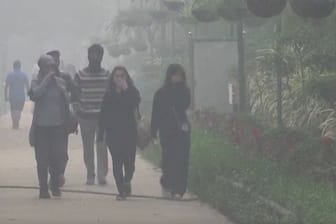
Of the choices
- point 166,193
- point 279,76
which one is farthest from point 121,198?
point 279,76

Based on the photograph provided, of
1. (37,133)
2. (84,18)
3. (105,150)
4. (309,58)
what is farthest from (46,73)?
(84,18)

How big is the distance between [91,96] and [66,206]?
2249 mm

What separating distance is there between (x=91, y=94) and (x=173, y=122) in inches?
58.0

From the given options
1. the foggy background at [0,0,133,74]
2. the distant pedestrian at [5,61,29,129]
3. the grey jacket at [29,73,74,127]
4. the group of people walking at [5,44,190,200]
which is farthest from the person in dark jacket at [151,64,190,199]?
the foggy background at [0,0,133,74]

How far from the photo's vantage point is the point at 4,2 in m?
65.3

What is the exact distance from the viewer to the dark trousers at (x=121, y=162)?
12.1 metres

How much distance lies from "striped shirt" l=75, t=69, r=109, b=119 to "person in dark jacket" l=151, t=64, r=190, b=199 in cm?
115

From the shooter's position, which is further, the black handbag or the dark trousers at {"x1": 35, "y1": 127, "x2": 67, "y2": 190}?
the black handbag

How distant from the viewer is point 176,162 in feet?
40.8

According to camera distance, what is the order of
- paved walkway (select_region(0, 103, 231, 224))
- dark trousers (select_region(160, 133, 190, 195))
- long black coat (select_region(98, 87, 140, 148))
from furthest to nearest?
1. dark trousers (select_region(160, 133, 190, 195))
2. long black coat (select_region(98, 87, 140, 148))
3. paved walkway (select_region(0, 103, 231, 224))

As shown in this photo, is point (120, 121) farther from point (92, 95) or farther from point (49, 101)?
point (92, 95)

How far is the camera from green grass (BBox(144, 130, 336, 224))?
30.6 ft

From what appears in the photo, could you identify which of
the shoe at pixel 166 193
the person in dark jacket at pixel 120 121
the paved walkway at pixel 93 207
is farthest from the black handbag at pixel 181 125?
the paved walkway at pixel 93 207

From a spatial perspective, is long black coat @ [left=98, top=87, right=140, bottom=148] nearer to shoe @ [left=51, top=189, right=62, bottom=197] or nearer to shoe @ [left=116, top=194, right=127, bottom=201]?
shoe @ [left=116, top=194, right=127, bottom=201]
